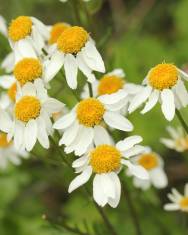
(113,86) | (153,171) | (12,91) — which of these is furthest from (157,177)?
(12,91)

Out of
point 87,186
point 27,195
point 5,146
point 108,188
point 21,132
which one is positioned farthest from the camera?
point 27,195

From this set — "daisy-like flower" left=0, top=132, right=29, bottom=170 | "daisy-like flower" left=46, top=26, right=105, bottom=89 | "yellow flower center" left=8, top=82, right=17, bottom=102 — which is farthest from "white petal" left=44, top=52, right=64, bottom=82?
"daisy-like flower" left=0, top=132, right=29, bottom=170

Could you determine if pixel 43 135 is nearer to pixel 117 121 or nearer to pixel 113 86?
pixel 117 121

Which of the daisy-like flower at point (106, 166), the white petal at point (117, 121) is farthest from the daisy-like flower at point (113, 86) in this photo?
the daisy-like flower at point (106, 166)

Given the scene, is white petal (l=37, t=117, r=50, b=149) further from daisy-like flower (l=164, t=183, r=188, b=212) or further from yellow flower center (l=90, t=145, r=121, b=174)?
daisy-like flower (l=164, t=183, r=188, b=212)

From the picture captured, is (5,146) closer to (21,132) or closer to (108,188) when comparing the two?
(21,132)

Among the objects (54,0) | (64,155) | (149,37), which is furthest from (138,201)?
(54,0)
